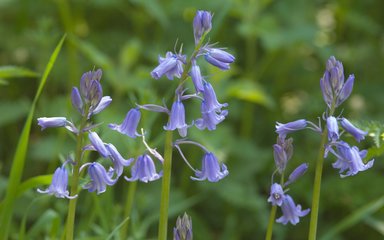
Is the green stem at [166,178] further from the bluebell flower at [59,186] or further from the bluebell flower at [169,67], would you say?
the bluebell flower at [59,186]

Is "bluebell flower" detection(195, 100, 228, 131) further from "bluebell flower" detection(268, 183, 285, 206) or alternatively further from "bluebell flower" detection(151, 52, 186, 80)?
"bluebell flower" detection(268, 183, 285, 206)

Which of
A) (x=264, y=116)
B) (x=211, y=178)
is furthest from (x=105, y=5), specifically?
(x=211, y=178)

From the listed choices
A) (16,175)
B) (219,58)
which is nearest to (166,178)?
(219,58)

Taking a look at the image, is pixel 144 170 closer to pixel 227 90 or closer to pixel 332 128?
pixel 332 128

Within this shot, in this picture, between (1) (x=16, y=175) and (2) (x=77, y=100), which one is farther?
(1) (x=16, y=175)

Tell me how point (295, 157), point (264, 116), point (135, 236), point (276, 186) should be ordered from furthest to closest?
1. point (264, 116)
2. point (295, 157)
3. point (135, 236)
4. point (276, 186)

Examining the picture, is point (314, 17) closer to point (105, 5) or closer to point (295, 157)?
point (295, 157)
